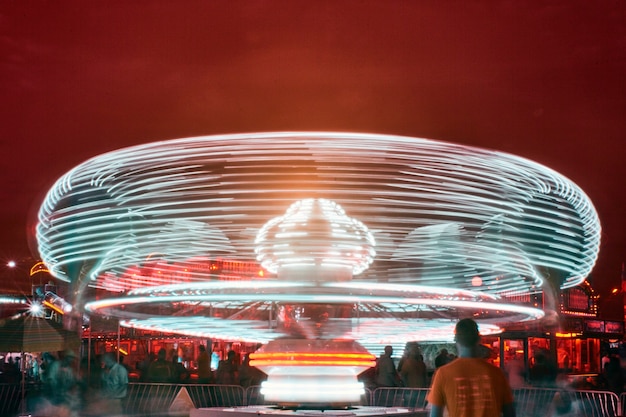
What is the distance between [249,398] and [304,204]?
21.6 ft

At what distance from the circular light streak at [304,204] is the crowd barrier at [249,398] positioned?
12.1 feet

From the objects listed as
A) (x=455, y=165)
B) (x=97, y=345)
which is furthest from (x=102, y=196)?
(x=97, y=345)

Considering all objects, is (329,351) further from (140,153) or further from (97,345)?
(97,345)

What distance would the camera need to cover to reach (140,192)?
10.1m

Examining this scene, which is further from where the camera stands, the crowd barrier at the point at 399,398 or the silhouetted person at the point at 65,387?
the silhouetted person at the point at 65,387

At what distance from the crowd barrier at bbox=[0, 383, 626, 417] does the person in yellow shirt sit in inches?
348

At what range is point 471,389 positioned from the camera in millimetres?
5152

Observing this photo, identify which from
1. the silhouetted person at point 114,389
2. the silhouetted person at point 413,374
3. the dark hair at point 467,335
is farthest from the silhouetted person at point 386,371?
the dark hair at point 467,335

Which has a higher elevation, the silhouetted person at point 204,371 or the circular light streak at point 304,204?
the circular light streak at point 304,204

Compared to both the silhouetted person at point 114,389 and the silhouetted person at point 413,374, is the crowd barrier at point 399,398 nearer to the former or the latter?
the silhouetted person at point 413,374

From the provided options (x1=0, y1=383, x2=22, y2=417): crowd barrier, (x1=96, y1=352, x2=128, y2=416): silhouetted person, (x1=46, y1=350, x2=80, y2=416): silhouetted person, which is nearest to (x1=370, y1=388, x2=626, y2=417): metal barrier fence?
(x1=96, y1=352, x2=128, y2=416): silhouetted person

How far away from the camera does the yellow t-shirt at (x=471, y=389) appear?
515 centimetres

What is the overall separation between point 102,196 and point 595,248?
21.6ft

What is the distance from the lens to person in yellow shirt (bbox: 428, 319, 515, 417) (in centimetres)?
515
